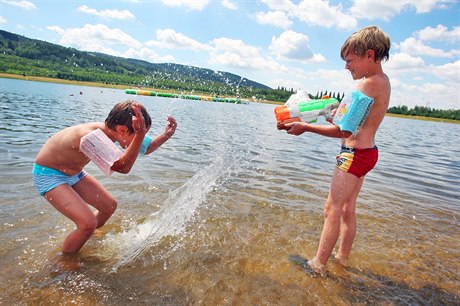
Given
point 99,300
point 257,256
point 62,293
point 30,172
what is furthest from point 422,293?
point 30,172

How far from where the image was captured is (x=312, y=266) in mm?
4000

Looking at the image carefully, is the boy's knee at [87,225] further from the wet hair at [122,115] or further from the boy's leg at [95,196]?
the wet hair at [122,115]

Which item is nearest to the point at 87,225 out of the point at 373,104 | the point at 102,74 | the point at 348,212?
the point at 348,212

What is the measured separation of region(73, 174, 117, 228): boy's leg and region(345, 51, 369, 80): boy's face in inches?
139

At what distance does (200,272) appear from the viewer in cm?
374

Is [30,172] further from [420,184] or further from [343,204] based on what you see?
[420,184]

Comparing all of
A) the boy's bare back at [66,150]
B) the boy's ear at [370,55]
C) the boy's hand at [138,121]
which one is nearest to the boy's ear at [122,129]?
the boy's bare back at [66,150]

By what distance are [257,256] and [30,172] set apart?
5789 mm

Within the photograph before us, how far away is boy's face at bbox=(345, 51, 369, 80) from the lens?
3.48 meters

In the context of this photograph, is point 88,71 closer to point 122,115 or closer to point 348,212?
point 122,115

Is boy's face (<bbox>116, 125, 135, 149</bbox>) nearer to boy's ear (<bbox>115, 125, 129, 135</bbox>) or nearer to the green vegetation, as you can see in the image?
boy's ear (<bbox>115, 125, 129, 135</bbox>)

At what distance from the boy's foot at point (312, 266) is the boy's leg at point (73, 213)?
2.59 metres

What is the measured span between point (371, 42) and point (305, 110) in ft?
3.38

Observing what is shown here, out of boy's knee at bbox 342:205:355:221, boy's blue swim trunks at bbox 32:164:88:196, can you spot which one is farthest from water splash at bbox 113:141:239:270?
boy's knee at bbox 342:205:355:221
